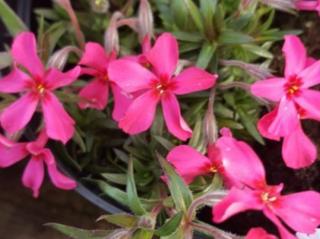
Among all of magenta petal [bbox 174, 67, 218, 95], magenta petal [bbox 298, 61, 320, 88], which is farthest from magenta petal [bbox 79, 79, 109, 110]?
magenta petal [bbox 298, 61, 320, 88]

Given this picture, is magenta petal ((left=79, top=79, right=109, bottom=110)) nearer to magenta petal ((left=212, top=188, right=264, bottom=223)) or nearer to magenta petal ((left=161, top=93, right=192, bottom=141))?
magenta petal ((left=161, top=93, right=192, bottom=141))

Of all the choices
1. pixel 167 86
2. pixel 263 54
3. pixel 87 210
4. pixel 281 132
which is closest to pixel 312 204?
pixel 281 132

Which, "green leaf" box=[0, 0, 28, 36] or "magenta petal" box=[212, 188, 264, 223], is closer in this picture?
"magenta petal" box=[212, 188, 264, 223]

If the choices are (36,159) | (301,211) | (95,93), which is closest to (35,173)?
(36,159)

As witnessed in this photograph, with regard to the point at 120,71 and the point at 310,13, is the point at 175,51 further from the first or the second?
the point at 310,13

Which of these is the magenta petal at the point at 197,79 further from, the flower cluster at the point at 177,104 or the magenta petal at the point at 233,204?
the magenta petal at the point at 233,204

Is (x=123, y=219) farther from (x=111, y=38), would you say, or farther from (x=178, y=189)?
(x=111, y=38)
